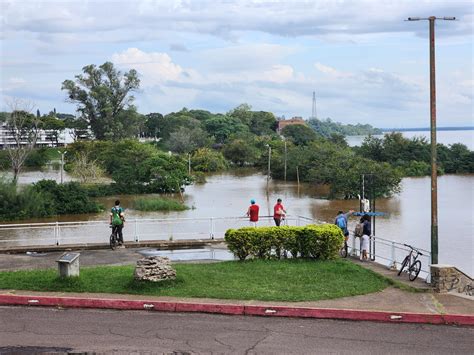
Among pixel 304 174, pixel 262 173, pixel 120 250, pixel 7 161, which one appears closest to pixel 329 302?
pixel 120 250

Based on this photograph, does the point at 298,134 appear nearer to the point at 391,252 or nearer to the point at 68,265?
the point at 391,252

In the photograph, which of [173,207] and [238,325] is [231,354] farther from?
[173,207]

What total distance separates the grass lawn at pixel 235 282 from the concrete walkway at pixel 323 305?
28 centimetres

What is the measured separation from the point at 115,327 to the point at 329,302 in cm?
422

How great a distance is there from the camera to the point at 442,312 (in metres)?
12.9

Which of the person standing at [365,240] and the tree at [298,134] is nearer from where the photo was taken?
the person standing at [365,240]

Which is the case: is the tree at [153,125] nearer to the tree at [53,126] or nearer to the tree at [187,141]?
the tree at [53,126]

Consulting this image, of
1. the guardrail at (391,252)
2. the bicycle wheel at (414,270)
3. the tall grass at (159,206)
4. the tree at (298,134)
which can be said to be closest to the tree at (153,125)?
the tree at (298,134)

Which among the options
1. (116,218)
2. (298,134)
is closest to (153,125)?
(298,134)

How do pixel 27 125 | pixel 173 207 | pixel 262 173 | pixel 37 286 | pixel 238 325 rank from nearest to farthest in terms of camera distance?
pixel 238 325
pixel 37 286
pixel 173 207
pixel 262 173
pixel 27 125

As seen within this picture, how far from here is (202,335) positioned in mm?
11352

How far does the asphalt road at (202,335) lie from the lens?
1050 cm

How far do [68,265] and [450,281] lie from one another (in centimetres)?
808

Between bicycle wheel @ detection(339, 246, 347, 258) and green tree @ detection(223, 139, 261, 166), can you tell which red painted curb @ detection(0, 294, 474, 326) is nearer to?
bicycle wheel @ detection(339, 246, 347, 258)
